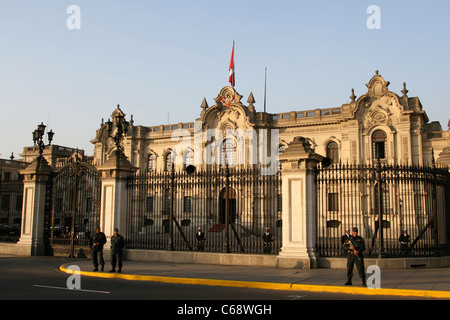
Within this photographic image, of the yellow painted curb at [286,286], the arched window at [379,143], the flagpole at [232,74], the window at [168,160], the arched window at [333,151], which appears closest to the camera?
the yellow painted curb at [286,286]

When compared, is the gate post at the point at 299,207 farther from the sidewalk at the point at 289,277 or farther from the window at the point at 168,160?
the window at the point at 168,160

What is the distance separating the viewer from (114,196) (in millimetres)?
18250

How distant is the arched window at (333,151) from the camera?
39.8m

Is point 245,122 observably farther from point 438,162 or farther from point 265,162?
point 438,162

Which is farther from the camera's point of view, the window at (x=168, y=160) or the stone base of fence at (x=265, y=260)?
the window at (x=168, y=160)

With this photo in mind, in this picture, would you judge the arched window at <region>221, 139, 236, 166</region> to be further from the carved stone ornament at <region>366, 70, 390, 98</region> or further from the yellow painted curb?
the yellow painted curb

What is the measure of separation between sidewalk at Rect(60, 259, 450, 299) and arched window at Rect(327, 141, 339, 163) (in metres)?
25.7

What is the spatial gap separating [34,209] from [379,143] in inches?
1100

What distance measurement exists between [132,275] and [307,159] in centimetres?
676

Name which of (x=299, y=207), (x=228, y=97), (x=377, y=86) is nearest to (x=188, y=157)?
(x=228, y=97)

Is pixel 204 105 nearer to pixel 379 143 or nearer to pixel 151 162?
pixel 151 162

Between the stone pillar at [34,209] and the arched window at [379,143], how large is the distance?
26.7 meters

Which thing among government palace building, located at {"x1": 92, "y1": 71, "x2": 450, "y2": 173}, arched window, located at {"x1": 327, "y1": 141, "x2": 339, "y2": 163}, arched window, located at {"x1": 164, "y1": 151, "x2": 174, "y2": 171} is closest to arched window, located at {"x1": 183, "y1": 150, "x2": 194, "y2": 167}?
government palace building, located at {"x1": 92, "y1": 71, "x2": 450, "y2": 173}

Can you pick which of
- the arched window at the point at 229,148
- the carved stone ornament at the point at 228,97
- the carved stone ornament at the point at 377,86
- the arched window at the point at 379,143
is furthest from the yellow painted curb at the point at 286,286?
the carved stone ornament at the point at 228,97
